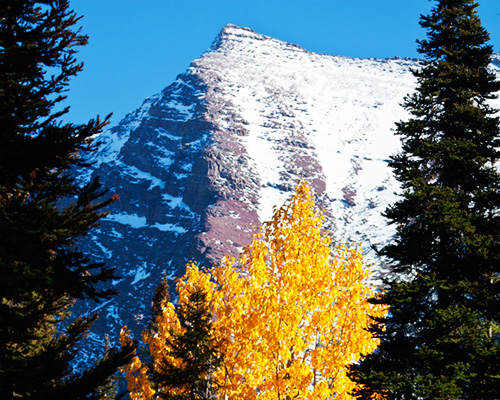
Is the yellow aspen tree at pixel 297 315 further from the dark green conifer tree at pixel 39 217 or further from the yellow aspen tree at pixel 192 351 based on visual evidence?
the dark green conifer tree at pixel 39 217

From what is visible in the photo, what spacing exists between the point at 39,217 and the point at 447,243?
1092 cm

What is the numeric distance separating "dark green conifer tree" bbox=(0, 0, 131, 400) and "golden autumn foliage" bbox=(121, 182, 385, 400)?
17.4 feet

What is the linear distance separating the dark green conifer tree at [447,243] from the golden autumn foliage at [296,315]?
86cm

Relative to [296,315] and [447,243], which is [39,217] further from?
[447,243]

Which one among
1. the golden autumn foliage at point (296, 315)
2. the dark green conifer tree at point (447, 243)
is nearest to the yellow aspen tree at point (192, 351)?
the golden autumn foliage at point (296, 315)

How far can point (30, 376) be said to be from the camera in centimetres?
594

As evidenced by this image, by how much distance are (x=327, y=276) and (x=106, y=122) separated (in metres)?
7.51

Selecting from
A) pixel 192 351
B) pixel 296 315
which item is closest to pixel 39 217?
pixel 296 315

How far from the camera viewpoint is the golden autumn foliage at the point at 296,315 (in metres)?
11.8

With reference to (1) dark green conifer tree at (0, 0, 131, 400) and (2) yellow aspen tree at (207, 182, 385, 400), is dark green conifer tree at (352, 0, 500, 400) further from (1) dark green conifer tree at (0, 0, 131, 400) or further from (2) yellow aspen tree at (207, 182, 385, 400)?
(1) dark green conifer tree at (0, 0, 131, 400)

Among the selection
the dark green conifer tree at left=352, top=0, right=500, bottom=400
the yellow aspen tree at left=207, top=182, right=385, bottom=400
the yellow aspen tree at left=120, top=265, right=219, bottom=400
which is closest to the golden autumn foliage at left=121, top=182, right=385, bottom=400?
the yellow aspen tree at left=207, top=182, right=385, bottom=400

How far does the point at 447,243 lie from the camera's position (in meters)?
13.1

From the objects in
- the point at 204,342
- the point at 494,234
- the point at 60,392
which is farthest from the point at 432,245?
the point at 60,392

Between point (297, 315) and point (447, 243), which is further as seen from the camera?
point (447, 243)
